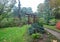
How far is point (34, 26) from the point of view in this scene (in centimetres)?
1116

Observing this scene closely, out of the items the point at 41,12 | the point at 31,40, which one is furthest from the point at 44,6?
the point at 31,40

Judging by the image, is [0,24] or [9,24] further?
[9,24]

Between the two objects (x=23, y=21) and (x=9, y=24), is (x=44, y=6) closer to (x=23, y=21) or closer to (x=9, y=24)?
(x=23, y=21)

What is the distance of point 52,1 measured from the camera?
2033 centimetres

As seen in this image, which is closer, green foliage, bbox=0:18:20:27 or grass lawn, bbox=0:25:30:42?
grass lawn, bbox=0:25:30:42

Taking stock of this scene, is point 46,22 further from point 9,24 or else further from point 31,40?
point 31,40

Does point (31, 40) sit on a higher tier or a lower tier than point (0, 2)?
lower

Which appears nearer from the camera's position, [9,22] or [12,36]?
[12,36]

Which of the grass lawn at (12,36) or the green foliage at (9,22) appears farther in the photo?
the green foliage at (9,22)

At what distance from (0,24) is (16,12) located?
529 centimetres

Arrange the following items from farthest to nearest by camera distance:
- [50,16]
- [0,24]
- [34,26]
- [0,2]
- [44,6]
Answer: [44,6], [50,16], [0,24], [0,2], [34,26]

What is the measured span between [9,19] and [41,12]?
7.17 meters

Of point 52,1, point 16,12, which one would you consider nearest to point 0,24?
point 16,12

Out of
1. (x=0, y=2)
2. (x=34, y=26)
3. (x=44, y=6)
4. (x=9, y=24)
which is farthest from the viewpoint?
(x=44, y=6)
